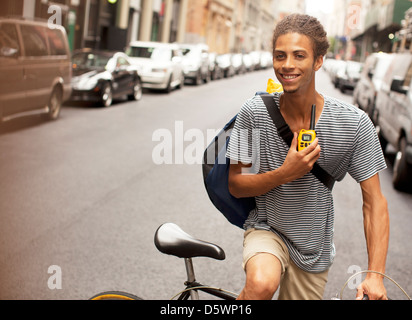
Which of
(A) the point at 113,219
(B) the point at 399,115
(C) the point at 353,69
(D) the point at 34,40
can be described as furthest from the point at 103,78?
(C) the point at 353,69

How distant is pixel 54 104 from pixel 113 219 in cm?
774

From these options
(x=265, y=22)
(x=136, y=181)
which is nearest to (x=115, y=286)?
(x=136, y=181)

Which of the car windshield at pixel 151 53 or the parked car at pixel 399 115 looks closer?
the parked car at pixel 399 115

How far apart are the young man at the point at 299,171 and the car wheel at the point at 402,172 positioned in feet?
20.9

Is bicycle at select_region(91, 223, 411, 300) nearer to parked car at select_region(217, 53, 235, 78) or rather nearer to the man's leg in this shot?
the man's leg

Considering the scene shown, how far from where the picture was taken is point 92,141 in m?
10.7

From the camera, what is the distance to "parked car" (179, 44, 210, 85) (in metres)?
24.8

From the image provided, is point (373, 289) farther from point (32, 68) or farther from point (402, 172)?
point (32, 68)

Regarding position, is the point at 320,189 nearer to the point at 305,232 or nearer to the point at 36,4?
the point at 305,232

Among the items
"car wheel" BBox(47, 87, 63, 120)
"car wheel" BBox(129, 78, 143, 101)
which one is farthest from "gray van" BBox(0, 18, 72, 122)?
"car wheel" BBox(129, 78, 143, 101)

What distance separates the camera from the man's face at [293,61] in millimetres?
2023

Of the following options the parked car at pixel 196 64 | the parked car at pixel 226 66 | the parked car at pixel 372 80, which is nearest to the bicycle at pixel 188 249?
the parked car at pixel 372 80

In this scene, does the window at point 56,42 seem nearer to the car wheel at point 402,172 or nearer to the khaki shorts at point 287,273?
the car wheel at point 402,172

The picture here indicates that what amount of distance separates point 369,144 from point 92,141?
8881 millimetres
